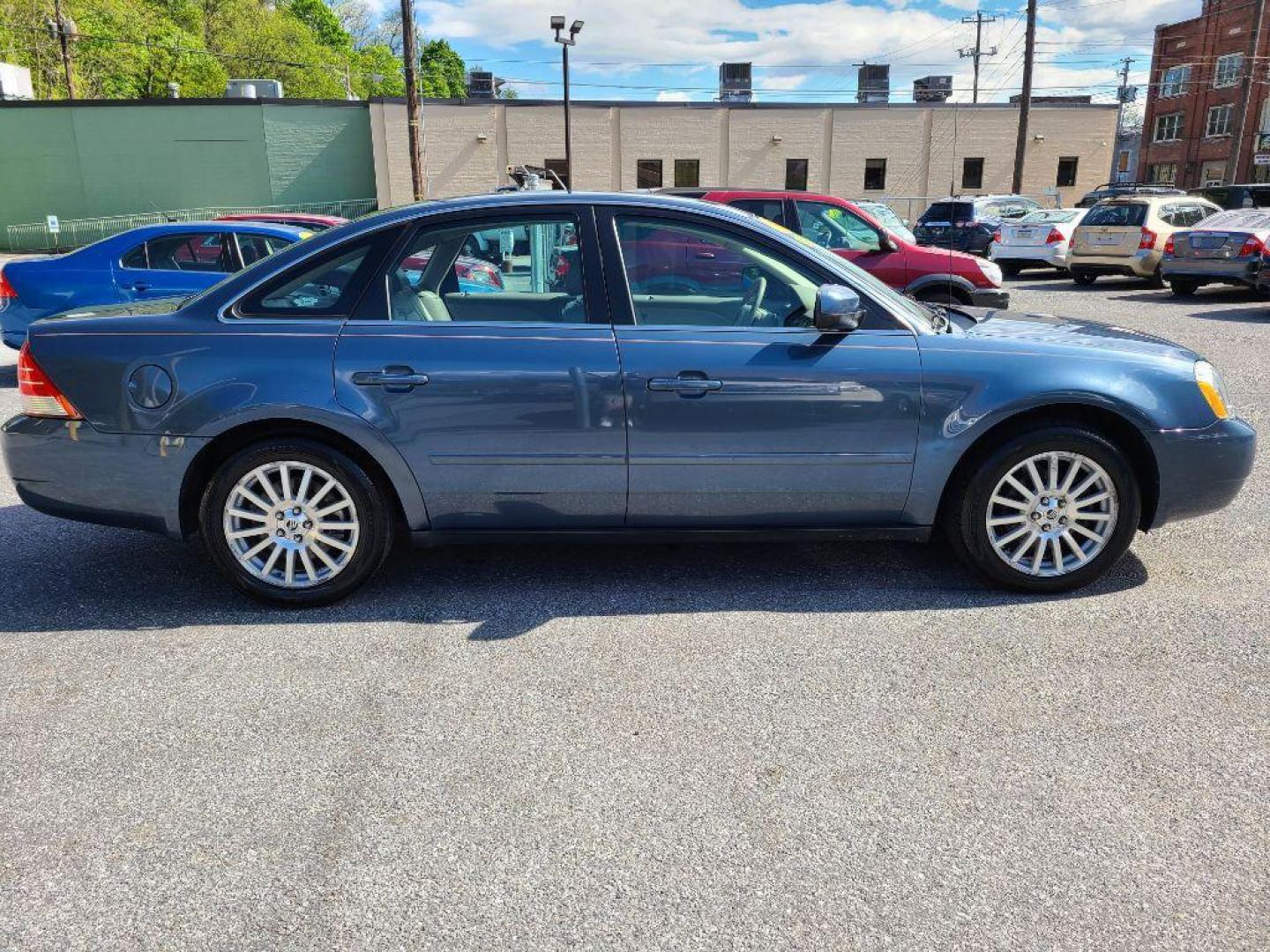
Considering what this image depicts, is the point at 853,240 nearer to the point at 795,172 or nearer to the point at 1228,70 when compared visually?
the point at 795,172

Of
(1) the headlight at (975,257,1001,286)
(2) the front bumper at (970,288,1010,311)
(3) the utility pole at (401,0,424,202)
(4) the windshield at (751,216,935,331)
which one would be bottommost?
(2) the front bumper at (970,288,1010,311)

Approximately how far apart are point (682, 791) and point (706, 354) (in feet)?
5.86

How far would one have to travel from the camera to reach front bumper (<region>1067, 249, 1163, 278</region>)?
17516 millimetres

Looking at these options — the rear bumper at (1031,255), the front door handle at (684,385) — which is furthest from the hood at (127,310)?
the rear bumper at (1031,255)

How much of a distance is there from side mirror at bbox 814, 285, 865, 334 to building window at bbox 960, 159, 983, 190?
4166 cm

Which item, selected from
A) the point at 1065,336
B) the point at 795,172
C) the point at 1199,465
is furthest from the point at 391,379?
the point at 795,172

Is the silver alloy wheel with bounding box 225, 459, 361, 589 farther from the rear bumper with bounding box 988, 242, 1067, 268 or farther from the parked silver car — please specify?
the rear bumper with bounding box 988, 242, 1067, 268

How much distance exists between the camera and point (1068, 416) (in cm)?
416

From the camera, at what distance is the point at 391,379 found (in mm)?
3918

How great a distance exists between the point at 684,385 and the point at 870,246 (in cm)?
799

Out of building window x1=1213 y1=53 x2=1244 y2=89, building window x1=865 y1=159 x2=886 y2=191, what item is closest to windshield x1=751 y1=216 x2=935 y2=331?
building window x1=865 y1=159 x2=886 y2=191

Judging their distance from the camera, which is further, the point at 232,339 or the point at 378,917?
the point at 232,339

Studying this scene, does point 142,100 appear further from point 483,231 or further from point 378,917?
point 378,917

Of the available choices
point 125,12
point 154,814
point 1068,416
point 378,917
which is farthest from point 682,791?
point 125,12
